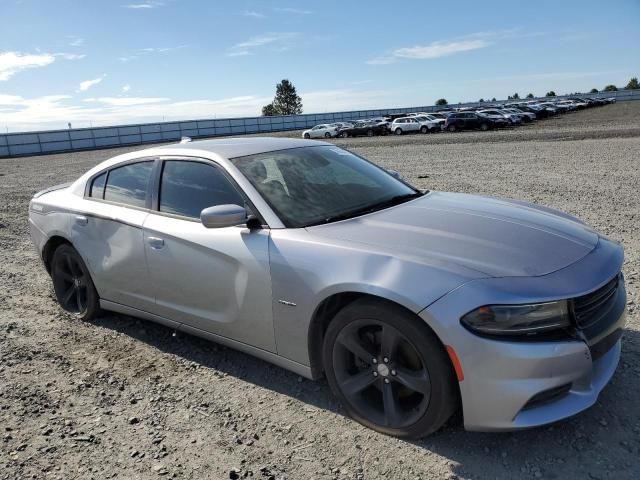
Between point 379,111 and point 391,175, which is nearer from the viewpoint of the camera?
point 391,175

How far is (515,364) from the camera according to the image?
2408 millimetres

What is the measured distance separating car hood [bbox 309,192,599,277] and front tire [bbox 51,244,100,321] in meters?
2.48

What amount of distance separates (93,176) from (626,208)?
7227mm

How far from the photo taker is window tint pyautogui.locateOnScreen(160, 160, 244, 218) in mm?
3600

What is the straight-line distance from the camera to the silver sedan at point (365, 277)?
2477mm

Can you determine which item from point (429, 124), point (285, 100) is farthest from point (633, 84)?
point (429, 124)

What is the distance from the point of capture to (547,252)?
2832 mm

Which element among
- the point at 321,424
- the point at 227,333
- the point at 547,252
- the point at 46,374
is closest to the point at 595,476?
the point at 547,252

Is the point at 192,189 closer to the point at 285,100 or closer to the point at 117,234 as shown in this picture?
the point at 117,234

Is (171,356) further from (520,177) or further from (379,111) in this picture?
(379,111)

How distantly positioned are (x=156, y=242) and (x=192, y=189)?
460 millimetres

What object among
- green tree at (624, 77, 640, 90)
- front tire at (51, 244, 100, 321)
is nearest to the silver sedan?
front tire at (51, 244, 100, 321)

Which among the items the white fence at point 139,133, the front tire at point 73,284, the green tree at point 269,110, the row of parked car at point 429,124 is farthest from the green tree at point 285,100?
the front tire at point 73,284

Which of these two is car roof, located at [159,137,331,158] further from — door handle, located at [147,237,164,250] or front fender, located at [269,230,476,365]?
front fender, located at [269,230,476,365]
